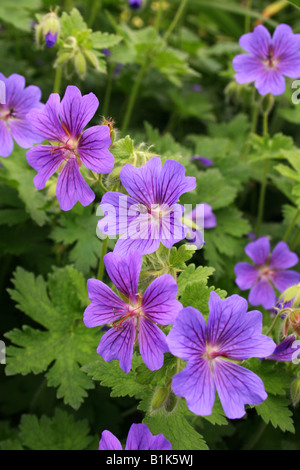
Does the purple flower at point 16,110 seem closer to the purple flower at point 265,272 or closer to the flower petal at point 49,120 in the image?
the flower petal at point 49,120

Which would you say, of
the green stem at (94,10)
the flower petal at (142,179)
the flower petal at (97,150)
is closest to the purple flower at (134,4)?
the green stem at (94,10)

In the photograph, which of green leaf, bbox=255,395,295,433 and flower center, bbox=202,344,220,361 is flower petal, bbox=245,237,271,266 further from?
flower center, bbox=202,344,220,361

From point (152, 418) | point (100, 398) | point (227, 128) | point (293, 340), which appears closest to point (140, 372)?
point (152, 418)

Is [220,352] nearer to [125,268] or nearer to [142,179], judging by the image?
[125,268]

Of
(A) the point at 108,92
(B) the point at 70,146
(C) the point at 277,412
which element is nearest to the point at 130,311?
(B) the point at 70,146

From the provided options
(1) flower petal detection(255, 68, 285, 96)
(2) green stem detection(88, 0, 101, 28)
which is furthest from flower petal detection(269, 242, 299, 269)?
(2) green stem detection(88, 0, 101, 28)

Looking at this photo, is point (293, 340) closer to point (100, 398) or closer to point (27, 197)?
point (100, 398)
